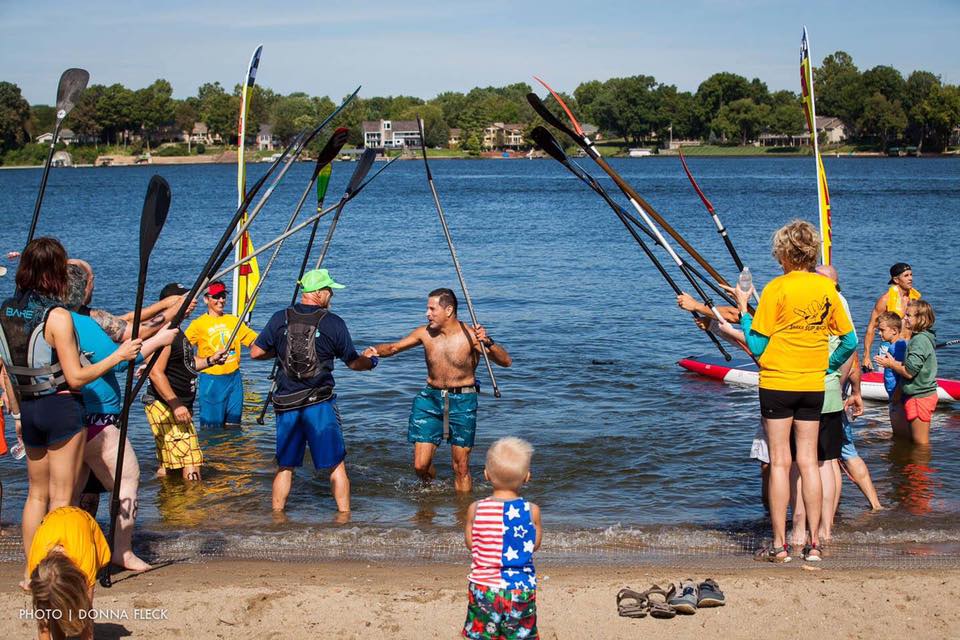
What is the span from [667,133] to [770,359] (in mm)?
156470

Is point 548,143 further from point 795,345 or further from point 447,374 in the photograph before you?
point 795,345

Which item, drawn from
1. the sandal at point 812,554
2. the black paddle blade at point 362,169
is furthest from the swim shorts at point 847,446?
the black paddle blade at point 362,169

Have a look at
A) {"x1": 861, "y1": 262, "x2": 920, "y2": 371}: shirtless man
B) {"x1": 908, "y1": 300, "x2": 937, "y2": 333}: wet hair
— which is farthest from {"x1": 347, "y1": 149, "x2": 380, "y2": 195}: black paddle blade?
{"x1": 861, "y1": 262, "x2": 920, "y2": 371}: shirtless man

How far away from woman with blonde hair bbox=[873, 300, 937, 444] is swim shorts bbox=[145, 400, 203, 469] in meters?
5.68

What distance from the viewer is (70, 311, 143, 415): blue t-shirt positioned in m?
5.30

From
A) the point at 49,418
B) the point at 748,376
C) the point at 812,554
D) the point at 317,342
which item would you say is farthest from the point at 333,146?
the point at 748,376

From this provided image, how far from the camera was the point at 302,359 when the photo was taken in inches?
269

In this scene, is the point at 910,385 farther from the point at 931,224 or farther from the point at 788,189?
the point at 788,189

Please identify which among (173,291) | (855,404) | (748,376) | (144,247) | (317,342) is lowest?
(748,376)

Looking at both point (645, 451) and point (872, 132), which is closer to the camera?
point (645, 451)

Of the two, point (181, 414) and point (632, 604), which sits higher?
point (181, 414)

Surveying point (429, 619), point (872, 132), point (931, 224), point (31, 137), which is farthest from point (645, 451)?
point (31, 137)

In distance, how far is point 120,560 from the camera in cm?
611

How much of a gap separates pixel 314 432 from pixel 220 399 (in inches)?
A: 132
